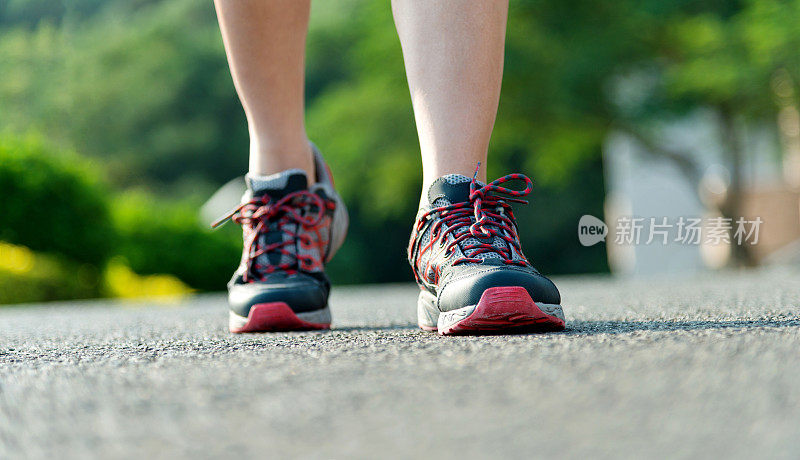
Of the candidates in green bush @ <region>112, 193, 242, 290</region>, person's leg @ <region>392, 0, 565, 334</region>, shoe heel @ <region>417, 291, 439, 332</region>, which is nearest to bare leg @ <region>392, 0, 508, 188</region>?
person's leg @ <region>392, 0, 565, 334</region>

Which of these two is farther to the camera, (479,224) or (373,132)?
(373,132)

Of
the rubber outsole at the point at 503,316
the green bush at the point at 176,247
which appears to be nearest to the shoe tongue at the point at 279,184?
the rubber outsole at the point at 503,316

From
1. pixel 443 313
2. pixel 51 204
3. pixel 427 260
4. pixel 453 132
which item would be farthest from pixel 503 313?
pixel 51 204

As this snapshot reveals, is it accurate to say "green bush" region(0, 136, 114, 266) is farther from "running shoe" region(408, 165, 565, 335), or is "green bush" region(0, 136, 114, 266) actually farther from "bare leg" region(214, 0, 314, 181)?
"running shoe" region(408, 165, 565, 335)

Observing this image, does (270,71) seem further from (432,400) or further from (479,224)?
(432,400)

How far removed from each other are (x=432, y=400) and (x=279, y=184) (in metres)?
0.93

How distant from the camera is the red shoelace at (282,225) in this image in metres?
1.49

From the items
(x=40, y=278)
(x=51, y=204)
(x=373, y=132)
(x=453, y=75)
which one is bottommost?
(x=40, y=278)

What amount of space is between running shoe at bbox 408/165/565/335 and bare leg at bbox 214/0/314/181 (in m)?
0.38

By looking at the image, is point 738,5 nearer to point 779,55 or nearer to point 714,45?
point 714,45

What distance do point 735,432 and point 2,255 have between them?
6.18 metres

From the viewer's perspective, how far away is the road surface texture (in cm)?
55

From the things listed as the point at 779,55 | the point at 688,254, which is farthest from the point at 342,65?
the point at 779,55

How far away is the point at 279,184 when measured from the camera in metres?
1.54
